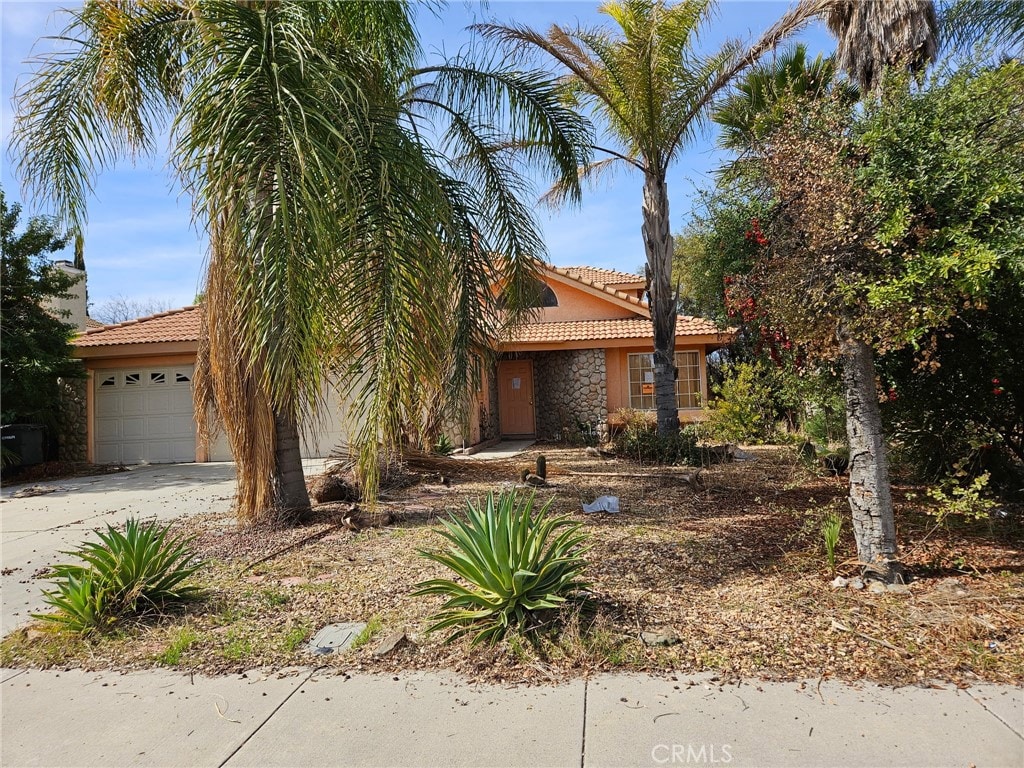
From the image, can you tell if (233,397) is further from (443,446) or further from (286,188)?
(443,446)

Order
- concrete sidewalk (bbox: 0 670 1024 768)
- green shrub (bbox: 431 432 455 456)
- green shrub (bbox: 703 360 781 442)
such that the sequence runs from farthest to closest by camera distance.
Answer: green shrub (bbox: 431 432 455 456) → green shrub (bbox: 703 360 781 442) → concrete sidewalk (bbox: 0 670 1024 768)

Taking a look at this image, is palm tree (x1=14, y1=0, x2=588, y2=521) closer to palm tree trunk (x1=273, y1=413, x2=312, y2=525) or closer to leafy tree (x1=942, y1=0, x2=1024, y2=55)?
palm tree trunk (x1=273, y1=413, x2=312, y2=525)

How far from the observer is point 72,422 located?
51.4ft

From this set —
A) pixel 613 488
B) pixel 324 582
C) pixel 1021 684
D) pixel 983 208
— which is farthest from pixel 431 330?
pixel 613 488

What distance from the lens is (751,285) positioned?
540 cm

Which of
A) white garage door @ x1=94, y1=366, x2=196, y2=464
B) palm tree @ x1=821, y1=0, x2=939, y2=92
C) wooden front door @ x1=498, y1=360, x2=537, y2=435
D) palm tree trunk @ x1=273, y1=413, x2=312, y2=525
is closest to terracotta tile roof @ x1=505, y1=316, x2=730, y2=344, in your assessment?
wooden front door @ x1=498, y1=360, x2=537, y2=435

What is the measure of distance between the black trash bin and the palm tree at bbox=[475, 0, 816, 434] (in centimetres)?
1250

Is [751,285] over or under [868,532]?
over

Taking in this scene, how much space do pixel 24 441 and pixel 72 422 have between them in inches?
67.0

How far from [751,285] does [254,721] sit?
4621mm

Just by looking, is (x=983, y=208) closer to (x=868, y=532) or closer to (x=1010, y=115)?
(x=1010, y=115)

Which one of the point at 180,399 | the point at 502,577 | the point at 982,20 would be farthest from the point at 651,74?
the point at 180,399

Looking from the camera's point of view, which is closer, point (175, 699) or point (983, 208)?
point (175, 699)

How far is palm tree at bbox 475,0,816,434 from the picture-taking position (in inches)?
391
